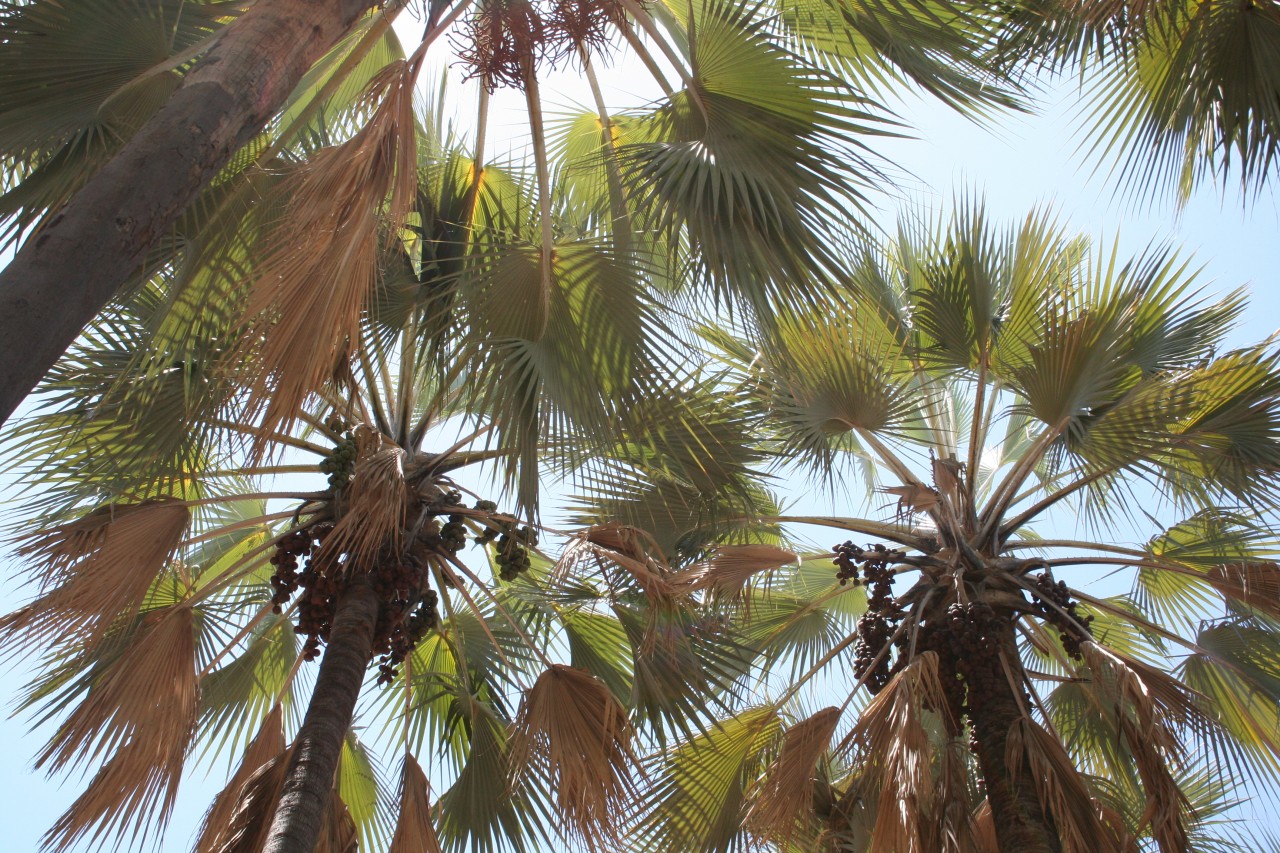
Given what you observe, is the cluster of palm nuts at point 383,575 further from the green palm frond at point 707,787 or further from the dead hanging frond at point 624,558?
the green palm frond at point 707,787

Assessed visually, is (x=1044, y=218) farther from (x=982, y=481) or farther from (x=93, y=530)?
(x=93, y=530)

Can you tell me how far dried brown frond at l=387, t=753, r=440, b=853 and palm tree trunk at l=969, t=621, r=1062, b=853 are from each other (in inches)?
111

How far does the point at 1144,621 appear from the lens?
6305 mm

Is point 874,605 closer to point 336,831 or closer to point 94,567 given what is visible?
point 336,831

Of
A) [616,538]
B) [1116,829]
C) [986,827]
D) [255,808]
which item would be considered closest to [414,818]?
[255,808]

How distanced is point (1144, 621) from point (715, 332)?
3179mm

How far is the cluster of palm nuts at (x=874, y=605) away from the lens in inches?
243

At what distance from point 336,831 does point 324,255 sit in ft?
10.1

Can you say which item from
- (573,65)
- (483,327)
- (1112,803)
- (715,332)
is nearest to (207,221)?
(483,327)

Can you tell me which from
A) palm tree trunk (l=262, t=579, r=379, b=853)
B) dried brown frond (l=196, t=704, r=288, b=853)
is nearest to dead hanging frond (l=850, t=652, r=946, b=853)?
palm tree trunk (l=262, t=579, r=379, b=853)

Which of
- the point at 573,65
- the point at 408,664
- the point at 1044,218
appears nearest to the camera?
the point at 573,65

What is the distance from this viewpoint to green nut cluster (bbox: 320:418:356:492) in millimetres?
5727

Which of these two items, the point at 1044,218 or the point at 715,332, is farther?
the point at 715,332

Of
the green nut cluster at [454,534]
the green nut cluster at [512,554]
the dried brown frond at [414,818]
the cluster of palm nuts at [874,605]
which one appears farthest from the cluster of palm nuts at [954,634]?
the dried brown frond at [414,818]
